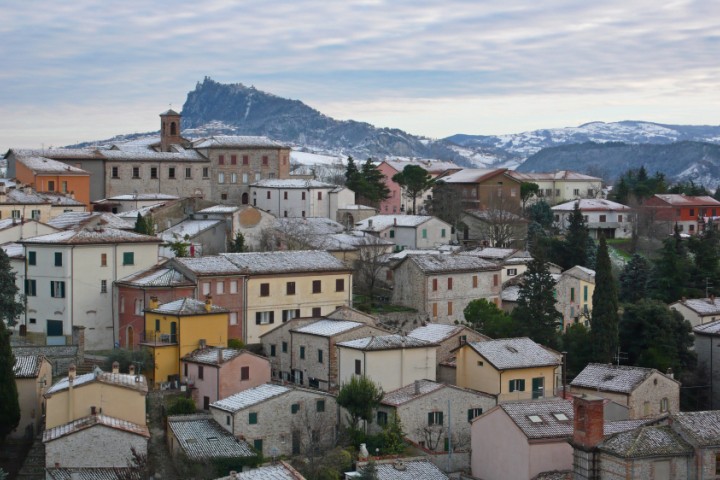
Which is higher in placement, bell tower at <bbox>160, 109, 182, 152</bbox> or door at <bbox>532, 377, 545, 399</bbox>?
bell tower at <bbox>160, 109, 182, 152</bbox>

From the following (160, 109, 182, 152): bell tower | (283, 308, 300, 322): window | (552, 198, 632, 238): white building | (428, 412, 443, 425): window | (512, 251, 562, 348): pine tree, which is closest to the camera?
(428, 412, 443, 425): window

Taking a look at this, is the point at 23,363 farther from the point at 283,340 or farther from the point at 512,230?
the point at 512,230

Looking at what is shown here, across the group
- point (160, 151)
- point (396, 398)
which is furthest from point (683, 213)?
point (396, 398)

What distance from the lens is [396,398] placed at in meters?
Result: 40.0

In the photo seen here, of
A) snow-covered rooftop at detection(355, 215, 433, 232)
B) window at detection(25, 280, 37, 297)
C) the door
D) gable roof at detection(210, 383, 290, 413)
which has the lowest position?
the door

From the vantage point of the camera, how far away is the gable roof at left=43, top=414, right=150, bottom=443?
34.5 metres

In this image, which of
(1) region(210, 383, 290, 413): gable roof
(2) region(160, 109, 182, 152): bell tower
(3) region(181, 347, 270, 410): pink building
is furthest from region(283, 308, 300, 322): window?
(2) region(160, 109, 182, 152): bell tower

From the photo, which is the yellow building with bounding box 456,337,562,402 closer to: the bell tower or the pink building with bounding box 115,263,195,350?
the pink building with bounding box 115,263,195,350

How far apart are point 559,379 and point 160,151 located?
3701cm

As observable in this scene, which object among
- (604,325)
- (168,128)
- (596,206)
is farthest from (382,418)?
(596,206)

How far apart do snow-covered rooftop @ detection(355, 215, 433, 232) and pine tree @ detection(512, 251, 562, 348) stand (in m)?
15.7

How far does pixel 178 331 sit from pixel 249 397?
17.0 feet

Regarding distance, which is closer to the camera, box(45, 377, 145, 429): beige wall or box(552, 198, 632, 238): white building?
box(45, 377, 145, 429): beige wall

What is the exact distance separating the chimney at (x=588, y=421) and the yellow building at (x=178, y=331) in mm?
15721
